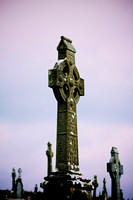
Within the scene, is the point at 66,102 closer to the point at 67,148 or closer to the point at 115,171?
the point at 67,148

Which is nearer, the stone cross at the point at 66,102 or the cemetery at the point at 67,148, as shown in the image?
the cemetery at the point at 67,148

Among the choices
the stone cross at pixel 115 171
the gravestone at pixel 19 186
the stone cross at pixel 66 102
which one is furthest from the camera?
the stone cross at pixel 115 171

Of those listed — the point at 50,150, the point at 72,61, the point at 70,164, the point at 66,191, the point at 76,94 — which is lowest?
the point at 66,191

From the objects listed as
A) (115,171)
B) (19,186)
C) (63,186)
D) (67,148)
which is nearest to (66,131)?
(67,148)

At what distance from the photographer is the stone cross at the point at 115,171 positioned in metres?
14.1

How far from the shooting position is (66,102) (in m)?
13.3

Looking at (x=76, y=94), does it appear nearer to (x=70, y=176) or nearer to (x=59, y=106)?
(x=59, y=106)

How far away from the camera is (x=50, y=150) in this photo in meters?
17.4

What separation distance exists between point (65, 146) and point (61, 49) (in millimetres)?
3965

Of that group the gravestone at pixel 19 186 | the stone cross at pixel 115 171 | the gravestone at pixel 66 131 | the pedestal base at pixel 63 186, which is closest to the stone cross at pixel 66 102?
the gravestone at pixel 66 131

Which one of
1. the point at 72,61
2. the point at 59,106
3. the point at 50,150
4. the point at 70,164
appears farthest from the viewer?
the point at 50,150

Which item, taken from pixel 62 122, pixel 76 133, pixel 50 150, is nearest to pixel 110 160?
pixel 76 133

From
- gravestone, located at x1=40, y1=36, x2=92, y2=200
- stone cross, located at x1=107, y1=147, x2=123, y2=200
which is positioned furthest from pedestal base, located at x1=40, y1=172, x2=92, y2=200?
stone cross, located at x1=107, y1=147, x2=123, y2=200

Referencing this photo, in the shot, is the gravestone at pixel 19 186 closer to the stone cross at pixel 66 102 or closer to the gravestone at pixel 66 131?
the gravestone at pixel 66 131
